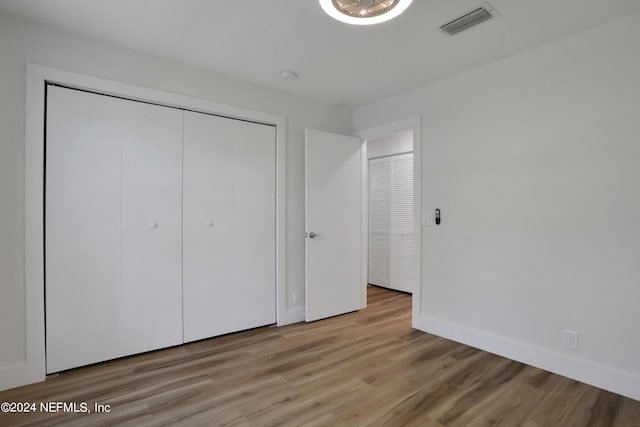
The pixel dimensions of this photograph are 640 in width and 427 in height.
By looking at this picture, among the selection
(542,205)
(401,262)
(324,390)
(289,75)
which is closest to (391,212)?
(401,262)

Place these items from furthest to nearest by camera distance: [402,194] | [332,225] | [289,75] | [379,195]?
[379,195] → [402,194] → [332,225] → [289,75]

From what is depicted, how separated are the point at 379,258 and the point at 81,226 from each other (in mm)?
3902

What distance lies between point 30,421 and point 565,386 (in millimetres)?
3252

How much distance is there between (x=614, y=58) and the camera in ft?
7.08

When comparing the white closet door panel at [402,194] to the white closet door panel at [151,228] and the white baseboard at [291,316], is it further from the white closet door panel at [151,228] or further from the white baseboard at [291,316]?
the white closet door panel at [151,228]

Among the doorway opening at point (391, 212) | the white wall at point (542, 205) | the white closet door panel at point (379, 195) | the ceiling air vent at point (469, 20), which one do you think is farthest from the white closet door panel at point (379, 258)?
the ceiling air vent at point (469, 20)

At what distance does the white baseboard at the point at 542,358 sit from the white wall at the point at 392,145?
2.50m

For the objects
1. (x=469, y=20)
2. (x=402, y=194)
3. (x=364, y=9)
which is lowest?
(x=402, y=194)

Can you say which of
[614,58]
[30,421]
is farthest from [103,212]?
[614,58]

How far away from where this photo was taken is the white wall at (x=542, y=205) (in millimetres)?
2133

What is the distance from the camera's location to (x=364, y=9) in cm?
186

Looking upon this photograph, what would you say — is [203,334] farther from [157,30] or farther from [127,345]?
[157,30]

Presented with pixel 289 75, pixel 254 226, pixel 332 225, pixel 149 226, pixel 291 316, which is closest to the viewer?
pixel 149 226

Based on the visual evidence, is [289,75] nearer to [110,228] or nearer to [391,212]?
[110,228]
